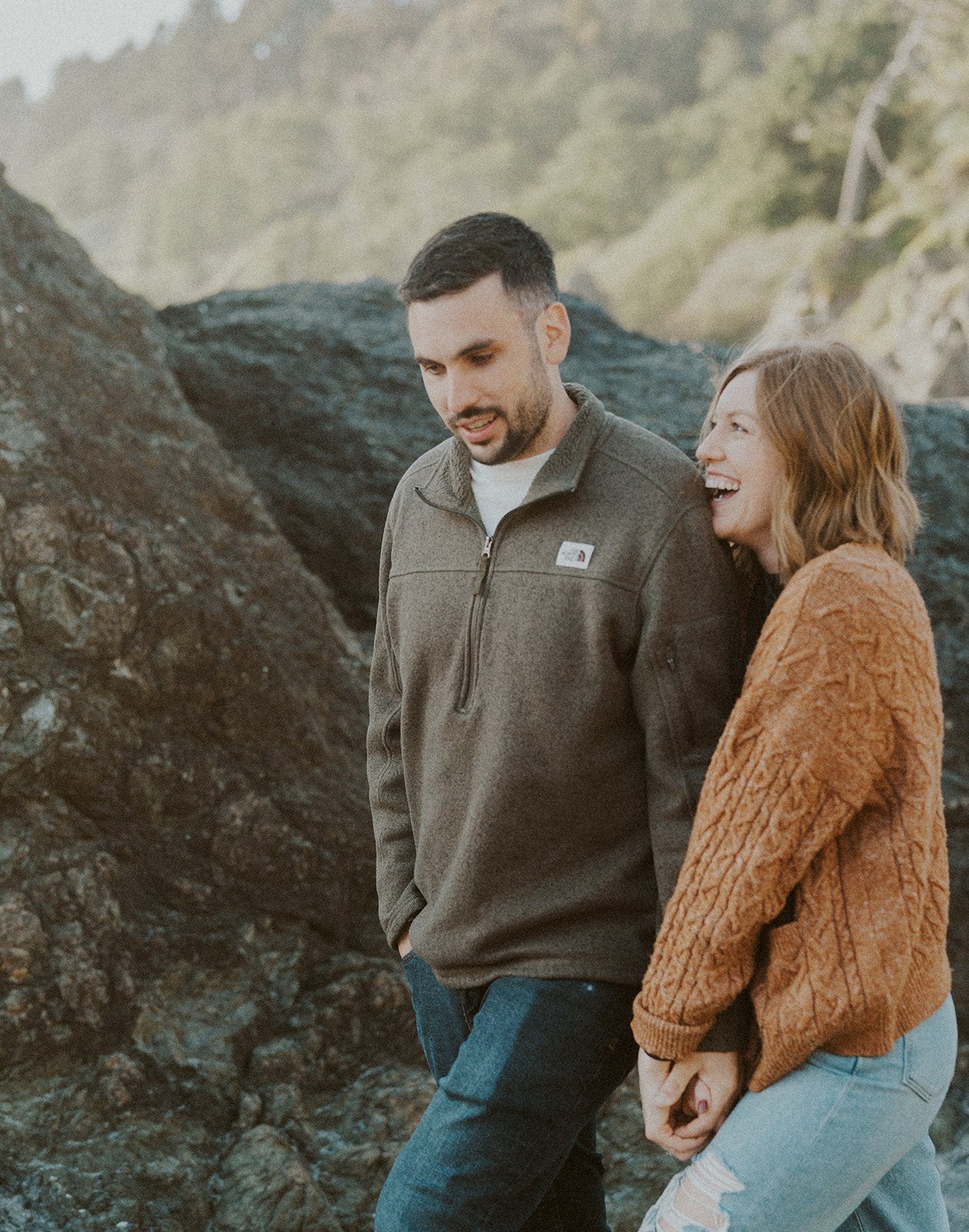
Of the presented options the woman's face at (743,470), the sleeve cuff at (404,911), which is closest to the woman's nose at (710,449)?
the woman's face at (743,470)

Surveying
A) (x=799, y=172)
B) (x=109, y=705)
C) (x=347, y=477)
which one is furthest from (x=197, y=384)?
(x=799, y=172)

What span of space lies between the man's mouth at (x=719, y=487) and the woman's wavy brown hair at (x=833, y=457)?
0.39ft

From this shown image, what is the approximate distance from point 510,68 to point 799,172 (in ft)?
181

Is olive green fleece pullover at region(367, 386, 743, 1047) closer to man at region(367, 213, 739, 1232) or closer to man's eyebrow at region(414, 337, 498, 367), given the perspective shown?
man at region(367, 213, 739, 1232)

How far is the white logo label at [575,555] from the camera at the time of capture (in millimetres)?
2164

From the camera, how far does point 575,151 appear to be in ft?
217

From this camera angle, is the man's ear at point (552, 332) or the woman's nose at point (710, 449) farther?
the man's ear at point (552, 332)

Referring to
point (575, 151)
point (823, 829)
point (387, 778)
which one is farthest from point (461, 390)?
point (575, 151)

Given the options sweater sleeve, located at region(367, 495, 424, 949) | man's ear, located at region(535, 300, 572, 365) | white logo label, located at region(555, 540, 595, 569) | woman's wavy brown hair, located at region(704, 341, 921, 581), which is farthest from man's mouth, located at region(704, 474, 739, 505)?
sweater sleeve, located at region(367, 495, 424, 949)

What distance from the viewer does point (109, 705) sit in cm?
328

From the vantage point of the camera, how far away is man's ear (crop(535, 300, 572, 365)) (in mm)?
2287

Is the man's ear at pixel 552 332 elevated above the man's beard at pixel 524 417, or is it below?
above

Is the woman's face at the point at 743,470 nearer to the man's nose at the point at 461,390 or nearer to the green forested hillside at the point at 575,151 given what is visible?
the man's nose at the point at 461,390

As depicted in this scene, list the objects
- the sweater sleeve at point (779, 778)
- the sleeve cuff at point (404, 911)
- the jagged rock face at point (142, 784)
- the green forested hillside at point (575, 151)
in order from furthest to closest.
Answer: the green forested hillside at point (575, 151)
the jagged rock face at point (142, 784)
the sleeve cuff at point (404, 911)
the sweater sleeve at point (779, 778)
